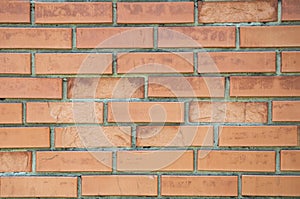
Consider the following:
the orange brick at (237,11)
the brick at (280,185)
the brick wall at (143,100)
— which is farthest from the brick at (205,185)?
the orange brick at (237,11)

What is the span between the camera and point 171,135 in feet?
5.00

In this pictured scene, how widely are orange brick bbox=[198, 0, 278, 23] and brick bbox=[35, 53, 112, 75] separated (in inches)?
16.2

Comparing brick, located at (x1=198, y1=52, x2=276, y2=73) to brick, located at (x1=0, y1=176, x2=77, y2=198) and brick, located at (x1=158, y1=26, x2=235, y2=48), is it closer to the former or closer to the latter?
brick, located at (x1=158, y1=26, x2=235, y2=48)

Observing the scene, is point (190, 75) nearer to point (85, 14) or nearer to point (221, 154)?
point (221, 154)

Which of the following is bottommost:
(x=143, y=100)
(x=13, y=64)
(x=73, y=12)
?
(x=143, y=100)

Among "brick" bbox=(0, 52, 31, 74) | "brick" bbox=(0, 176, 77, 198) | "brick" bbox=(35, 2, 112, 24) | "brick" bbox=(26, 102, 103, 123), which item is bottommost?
"brick" bbox=(0, 176, 77, 198)

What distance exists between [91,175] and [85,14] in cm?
63

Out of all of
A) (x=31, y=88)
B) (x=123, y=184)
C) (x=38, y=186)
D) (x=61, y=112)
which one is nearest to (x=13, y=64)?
(x=31, y=88)

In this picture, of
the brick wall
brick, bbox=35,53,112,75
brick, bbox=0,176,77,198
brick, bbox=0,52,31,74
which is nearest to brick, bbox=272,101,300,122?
the brick wall

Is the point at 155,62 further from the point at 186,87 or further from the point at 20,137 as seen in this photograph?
the point at 20,137

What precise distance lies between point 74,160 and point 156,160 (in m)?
0.32

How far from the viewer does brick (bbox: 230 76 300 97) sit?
1.50 meters

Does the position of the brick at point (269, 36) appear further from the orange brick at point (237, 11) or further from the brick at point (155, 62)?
the brick at point (155, 62)

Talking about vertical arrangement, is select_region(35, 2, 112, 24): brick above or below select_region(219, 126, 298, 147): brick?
above
